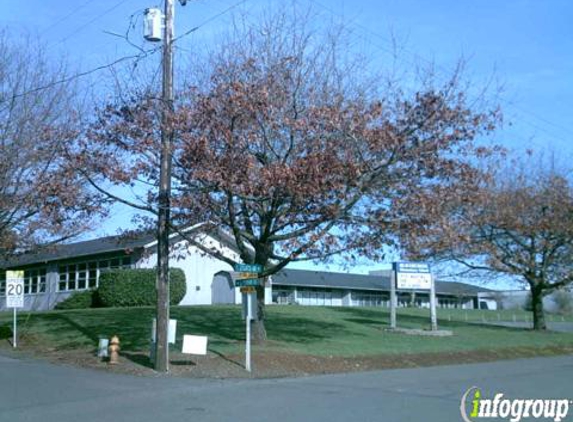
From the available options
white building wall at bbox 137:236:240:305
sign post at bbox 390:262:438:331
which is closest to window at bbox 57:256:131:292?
white building wall at bbox 137:236:240:305

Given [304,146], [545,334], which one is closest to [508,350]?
[545,334]

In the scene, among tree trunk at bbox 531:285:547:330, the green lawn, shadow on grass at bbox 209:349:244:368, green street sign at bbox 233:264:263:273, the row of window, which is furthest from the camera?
the row of window

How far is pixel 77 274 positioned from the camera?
4216cm

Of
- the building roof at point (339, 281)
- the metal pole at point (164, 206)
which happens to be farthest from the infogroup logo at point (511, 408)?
the building roof at point (339, 281)

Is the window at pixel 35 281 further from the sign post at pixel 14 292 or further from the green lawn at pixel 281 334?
the sign post at pixel 14 292

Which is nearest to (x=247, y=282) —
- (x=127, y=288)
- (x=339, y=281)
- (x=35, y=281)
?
(x=127, y=288)

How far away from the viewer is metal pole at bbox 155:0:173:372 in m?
16.7

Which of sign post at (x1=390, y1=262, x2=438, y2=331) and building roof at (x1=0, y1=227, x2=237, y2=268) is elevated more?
building roof at (x1=0, y1=227, x2=237, y2=268)

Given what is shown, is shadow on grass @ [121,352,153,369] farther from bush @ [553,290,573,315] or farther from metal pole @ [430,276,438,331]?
bush @ [553,290,573,315]

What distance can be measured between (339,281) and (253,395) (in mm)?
→ 49747

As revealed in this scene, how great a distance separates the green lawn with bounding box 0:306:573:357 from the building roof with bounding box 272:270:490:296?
71.9 feet

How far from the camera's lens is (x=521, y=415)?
445 inches

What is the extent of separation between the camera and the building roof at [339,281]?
55.8 metres

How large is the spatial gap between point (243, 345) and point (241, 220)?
3.65 metres
